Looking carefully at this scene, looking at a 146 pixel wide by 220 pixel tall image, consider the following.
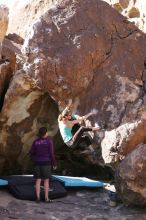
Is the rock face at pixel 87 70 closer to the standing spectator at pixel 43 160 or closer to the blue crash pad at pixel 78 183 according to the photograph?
the blue crash pad at pixel 78 183

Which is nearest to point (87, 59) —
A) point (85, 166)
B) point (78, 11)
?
point (78, 11)

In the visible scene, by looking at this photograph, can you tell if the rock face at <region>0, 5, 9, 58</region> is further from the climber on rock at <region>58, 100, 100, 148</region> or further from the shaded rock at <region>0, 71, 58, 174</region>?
the climber on rock at <region>58, 100, 100, 148</region>

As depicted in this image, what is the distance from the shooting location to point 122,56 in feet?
29.8

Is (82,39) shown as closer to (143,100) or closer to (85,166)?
(143,100)

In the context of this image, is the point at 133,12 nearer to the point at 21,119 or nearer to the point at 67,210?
the point at 21,119

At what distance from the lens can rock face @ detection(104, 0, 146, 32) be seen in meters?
16.7

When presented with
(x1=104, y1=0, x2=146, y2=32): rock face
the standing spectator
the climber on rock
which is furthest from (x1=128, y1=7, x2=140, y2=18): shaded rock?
the standing spectator

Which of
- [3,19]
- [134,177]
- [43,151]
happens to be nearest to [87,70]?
[43,151]

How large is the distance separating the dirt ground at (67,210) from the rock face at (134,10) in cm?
980

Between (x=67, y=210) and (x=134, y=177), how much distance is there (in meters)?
1.33

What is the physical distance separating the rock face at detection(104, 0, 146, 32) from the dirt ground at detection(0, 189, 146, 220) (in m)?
9.80

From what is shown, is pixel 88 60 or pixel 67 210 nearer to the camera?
pixel 67 210

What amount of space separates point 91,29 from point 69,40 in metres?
0.55

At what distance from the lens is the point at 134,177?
24.2 feet
